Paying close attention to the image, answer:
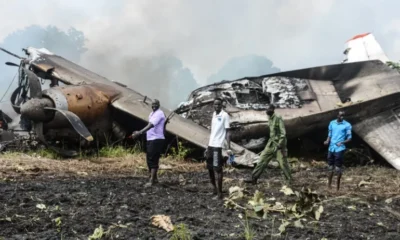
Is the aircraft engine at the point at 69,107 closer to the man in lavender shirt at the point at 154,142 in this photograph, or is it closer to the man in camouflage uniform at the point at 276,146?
the man in lavender shirt at the point at 154,142

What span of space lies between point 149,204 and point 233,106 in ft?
22.9

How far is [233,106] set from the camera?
1240cm

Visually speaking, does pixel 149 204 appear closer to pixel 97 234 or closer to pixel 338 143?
pixel 97 234

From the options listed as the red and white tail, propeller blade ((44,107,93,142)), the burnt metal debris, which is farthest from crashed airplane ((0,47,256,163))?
the red and white tail

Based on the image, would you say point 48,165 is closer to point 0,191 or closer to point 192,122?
point 0,191

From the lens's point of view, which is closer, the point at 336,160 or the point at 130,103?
the point at 336,160

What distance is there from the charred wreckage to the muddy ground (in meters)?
1.23

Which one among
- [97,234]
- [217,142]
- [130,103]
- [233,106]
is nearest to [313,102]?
[233,106]

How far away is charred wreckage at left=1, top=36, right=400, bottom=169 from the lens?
10484 millimetres

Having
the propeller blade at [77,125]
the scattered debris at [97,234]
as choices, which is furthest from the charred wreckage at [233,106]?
the scattered debris at [97,234]

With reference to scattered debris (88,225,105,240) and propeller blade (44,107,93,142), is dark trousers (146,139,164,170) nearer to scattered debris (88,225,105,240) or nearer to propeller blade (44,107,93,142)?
propeller blade (44,107,93,142)

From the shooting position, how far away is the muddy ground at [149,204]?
440cm

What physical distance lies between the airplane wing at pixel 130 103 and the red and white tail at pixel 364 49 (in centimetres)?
932

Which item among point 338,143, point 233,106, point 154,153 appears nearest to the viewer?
point 154,153
